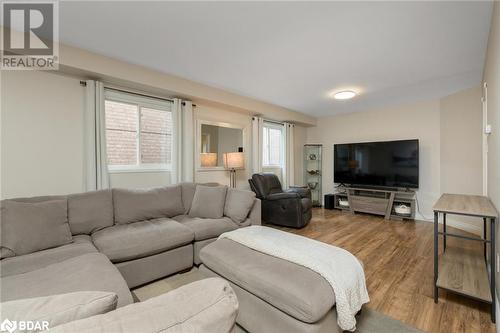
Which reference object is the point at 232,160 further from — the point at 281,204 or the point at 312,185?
the point at 312,185

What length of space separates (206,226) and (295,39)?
224 centimetres

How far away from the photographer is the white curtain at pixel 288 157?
539 centimetres

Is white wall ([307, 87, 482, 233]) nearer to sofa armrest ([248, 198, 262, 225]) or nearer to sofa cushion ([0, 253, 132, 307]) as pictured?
sofa armrest ([248, 198, 262, 225])

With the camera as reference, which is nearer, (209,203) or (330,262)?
(330,262)

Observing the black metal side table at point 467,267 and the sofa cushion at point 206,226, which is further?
the sofa cushion at point 206,226

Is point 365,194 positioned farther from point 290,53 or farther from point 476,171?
point 290,53

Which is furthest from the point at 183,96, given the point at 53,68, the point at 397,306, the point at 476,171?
the point at 476,171

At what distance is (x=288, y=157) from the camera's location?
548 cm

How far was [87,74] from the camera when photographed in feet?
8.52

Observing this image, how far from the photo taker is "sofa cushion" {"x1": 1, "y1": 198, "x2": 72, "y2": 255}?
70.1 inches

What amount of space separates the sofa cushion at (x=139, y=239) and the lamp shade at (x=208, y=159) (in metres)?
1.60

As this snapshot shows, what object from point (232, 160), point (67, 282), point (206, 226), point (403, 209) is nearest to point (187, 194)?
point (206, 226)

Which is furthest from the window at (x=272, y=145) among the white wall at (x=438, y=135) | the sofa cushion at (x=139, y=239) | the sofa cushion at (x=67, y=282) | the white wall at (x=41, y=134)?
the sofa cushion at (x=67, y=282)

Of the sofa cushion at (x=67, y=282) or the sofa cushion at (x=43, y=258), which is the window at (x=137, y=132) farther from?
the sofa cushion at (x=67, y=282)
